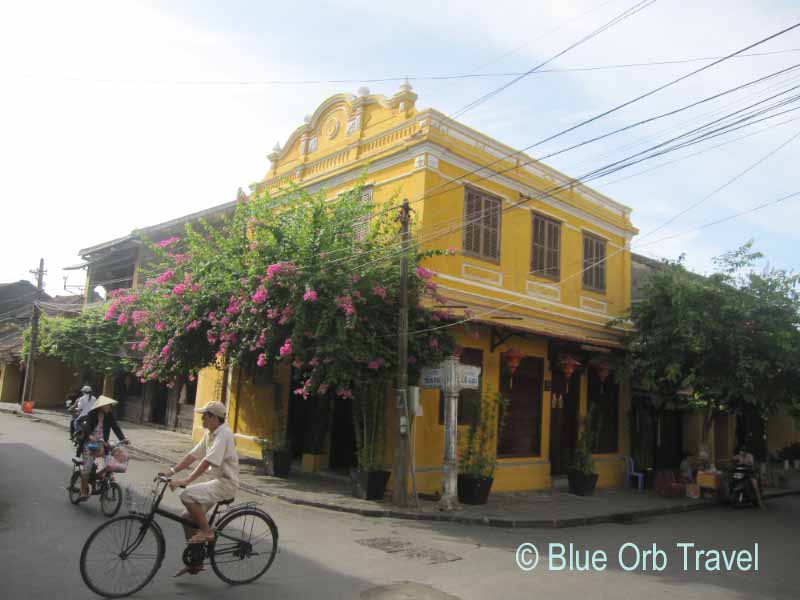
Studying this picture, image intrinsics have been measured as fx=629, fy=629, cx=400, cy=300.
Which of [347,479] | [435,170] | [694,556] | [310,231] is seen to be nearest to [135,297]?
[310,231]

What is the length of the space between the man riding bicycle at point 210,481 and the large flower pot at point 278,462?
808 cm

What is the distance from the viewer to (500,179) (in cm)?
1530

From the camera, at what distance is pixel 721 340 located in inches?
569

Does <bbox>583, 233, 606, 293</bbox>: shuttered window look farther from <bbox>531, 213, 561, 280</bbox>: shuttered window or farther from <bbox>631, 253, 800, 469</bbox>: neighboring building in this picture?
<bbox>531, 213, 561, 280</bbox>: shuttered window

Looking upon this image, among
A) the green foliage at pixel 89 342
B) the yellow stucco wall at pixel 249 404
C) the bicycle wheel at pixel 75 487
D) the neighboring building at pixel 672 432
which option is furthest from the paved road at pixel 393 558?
the green foliage at pixel 89 342

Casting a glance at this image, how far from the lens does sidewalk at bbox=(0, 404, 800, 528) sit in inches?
424

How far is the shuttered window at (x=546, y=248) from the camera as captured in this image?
16.2 m

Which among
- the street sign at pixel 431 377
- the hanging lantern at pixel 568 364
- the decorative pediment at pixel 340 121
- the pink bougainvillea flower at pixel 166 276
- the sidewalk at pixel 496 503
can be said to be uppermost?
the decorative pediment at pixel 340 121

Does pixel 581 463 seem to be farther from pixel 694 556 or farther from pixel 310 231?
pixel 310 231

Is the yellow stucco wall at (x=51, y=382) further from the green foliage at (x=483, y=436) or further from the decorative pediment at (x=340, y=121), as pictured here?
the green foliage at (x=483, y=436)

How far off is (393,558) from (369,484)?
4274 millimetres

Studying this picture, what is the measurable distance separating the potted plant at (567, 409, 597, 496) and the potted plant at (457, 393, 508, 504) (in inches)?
86.1

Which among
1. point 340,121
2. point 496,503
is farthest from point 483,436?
point 340,121

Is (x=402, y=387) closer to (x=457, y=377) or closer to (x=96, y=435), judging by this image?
(x=457, y=377)
